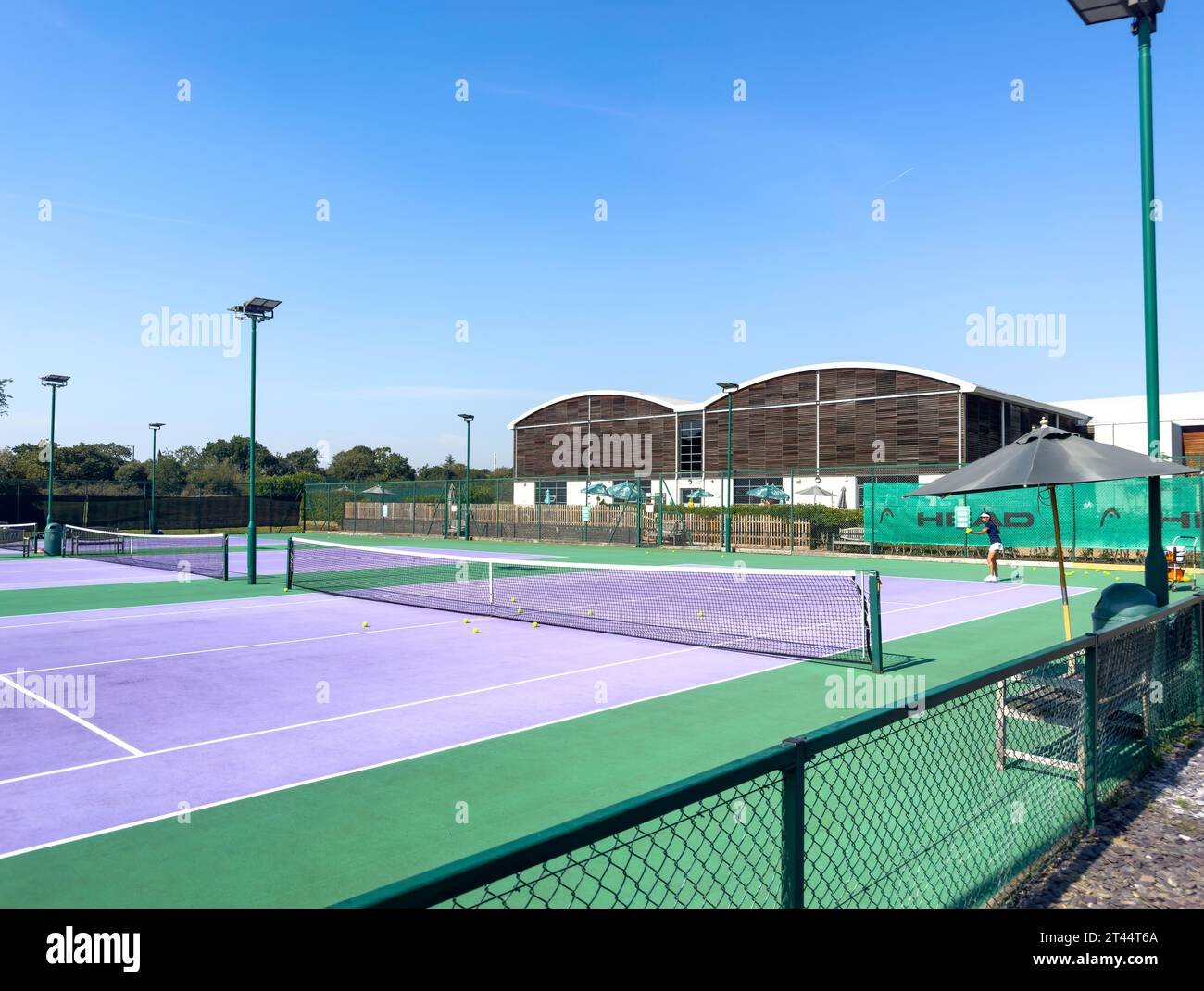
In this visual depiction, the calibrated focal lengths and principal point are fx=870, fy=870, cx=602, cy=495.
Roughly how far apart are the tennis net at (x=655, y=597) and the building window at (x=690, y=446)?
2571cm

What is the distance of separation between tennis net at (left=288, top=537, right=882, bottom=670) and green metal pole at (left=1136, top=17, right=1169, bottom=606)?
106 inches

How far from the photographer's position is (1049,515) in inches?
1010

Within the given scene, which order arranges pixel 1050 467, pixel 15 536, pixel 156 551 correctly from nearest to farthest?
pixel 1050 467 < pixel 156 551 < pixel 15 536

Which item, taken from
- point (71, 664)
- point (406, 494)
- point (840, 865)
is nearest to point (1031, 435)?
point (840, 865)

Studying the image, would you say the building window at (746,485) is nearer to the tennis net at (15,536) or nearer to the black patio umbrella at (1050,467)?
the tennis net at (15,536)

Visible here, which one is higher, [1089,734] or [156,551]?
[1089,734]

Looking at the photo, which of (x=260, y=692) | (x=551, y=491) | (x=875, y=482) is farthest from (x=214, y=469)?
(x=260, y=692)

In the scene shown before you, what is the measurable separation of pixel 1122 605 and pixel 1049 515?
20297 mm

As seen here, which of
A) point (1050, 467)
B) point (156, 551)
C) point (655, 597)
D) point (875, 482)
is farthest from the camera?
point (875, 482)

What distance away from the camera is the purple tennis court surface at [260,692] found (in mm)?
6211

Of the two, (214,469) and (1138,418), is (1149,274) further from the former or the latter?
(214,469)

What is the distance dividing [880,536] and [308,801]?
25.8 m

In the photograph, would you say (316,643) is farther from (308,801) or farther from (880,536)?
(880,536)

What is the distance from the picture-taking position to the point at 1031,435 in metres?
7.77
